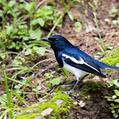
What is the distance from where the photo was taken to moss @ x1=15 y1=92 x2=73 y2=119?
4105mm

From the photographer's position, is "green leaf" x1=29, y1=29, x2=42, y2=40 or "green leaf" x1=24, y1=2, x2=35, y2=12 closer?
"green leaf" x1=29, y1=29, x2=42, y2=40

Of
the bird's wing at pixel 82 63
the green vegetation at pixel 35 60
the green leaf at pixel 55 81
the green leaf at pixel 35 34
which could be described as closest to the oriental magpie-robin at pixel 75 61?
the bird's wing at pixel 82 63

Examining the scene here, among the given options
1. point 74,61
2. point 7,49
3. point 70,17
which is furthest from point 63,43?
point 70,17

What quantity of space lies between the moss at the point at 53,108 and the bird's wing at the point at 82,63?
343 mm

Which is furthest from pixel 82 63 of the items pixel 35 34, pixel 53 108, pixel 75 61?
pixel 35 34

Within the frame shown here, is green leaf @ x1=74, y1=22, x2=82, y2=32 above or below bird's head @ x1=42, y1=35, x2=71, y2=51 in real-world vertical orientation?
below

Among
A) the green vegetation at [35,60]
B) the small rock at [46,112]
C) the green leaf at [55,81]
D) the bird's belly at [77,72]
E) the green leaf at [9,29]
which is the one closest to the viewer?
the small rock at [46,112]

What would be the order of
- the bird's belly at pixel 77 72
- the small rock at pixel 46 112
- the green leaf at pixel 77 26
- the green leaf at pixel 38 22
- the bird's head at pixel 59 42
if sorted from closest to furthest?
the small rock at pixel 46 112 < the bird's belly at pixel 77 72 < the bird's head at pixel 59 42 < the green leaf at pixel 38 22 < the green leaf at pixel 77 26

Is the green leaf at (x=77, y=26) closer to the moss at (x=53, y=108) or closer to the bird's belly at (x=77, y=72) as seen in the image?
the bird's belly at (x=77, y=72)

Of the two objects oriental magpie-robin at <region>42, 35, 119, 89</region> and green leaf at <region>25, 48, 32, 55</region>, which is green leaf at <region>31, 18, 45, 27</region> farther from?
oriental magpie-robin at <region>42, 35, 119, 89</region>

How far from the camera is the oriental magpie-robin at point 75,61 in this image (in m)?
4.52

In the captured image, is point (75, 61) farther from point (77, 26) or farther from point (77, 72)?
point (77, 26)

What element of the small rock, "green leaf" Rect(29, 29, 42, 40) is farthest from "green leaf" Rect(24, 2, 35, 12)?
the small rock

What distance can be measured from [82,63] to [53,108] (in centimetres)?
66
